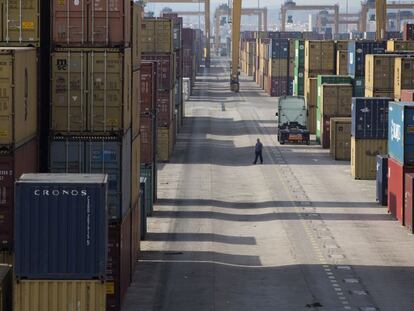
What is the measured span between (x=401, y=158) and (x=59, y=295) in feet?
83.1

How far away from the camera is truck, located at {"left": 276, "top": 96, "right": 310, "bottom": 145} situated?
287ft

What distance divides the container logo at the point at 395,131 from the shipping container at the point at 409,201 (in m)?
1.81

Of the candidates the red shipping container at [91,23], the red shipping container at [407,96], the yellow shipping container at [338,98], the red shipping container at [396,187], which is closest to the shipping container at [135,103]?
the red shipping container at [91,23]

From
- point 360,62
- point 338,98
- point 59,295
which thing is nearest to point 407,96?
point 338,98

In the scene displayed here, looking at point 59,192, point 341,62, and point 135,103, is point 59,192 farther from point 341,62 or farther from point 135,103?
point 341,62

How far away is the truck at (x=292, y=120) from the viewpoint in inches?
3442

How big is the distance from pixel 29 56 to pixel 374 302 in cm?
1217

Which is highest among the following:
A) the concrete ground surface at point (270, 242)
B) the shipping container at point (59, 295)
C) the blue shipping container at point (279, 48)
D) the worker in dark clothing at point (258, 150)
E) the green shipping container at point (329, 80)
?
the blue shipping container at point (279, 48)

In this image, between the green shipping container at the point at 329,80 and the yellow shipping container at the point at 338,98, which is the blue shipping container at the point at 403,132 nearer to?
the yellow shipping container at the point at 338,98

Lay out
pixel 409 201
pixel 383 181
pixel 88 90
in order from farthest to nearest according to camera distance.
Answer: pixel 383 181
pixel 409 201
pixel 88 90

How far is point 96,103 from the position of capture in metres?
35.6

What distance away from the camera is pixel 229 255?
4434cm

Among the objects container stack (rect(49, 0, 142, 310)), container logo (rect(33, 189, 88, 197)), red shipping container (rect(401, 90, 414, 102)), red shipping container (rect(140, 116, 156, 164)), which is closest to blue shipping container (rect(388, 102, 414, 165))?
red shipping container (rect(401, 90, 414, 102))

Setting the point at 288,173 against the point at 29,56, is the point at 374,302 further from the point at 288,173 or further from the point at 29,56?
the point at 288,173
